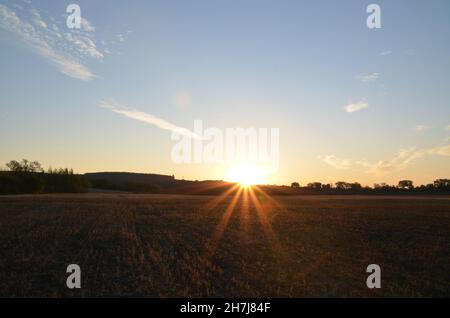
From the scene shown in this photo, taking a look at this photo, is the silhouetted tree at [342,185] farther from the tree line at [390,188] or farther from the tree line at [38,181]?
the tree line at [38,181]

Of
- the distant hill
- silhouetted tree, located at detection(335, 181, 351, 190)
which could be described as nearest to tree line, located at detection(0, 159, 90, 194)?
the distant hill

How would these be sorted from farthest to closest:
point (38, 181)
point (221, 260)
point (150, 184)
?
point (150, 184)
point (38, 181)
point (221, 260)

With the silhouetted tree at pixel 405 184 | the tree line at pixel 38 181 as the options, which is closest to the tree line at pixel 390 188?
the silhouetted tree at pixel 405 184

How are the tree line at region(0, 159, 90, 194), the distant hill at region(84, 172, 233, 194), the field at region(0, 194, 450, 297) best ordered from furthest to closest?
the distant hill at region(84, 172, 233, 194) → the tree line at region(0, 159, 90, 194) → the field at region(0, 194, 450, 297)

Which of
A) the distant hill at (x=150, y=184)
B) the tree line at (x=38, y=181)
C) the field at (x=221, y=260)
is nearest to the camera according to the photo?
the field at (x=221, y=260)

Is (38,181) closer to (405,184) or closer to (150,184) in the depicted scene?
(150,184)

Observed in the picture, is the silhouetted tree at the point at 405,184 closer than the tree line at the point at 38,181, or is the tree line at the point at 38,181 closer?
the tree line at the point at 38,181

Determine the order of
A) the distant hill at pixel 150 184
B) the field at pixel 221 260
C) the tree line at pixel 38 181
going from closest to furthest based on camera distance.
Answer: the field at pixel 221 260, the tree line at pixel 38 181, the distant hill at pixel 150 184

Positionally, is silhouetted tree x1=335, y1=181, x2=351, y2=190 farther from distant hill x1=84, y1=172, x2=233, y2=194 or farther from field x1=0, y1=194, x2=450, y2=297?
field x1=0, y1=194, x2=450, y2=297

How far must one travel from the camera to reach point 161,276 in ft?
46.3

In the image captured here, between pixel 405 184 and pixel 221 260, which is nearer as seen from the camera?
pixel 221 260

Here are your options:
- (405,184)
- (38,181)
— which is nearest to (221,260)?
(38,181)

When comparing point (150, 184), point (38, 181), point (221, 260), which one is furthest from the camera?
point (150, 184)
